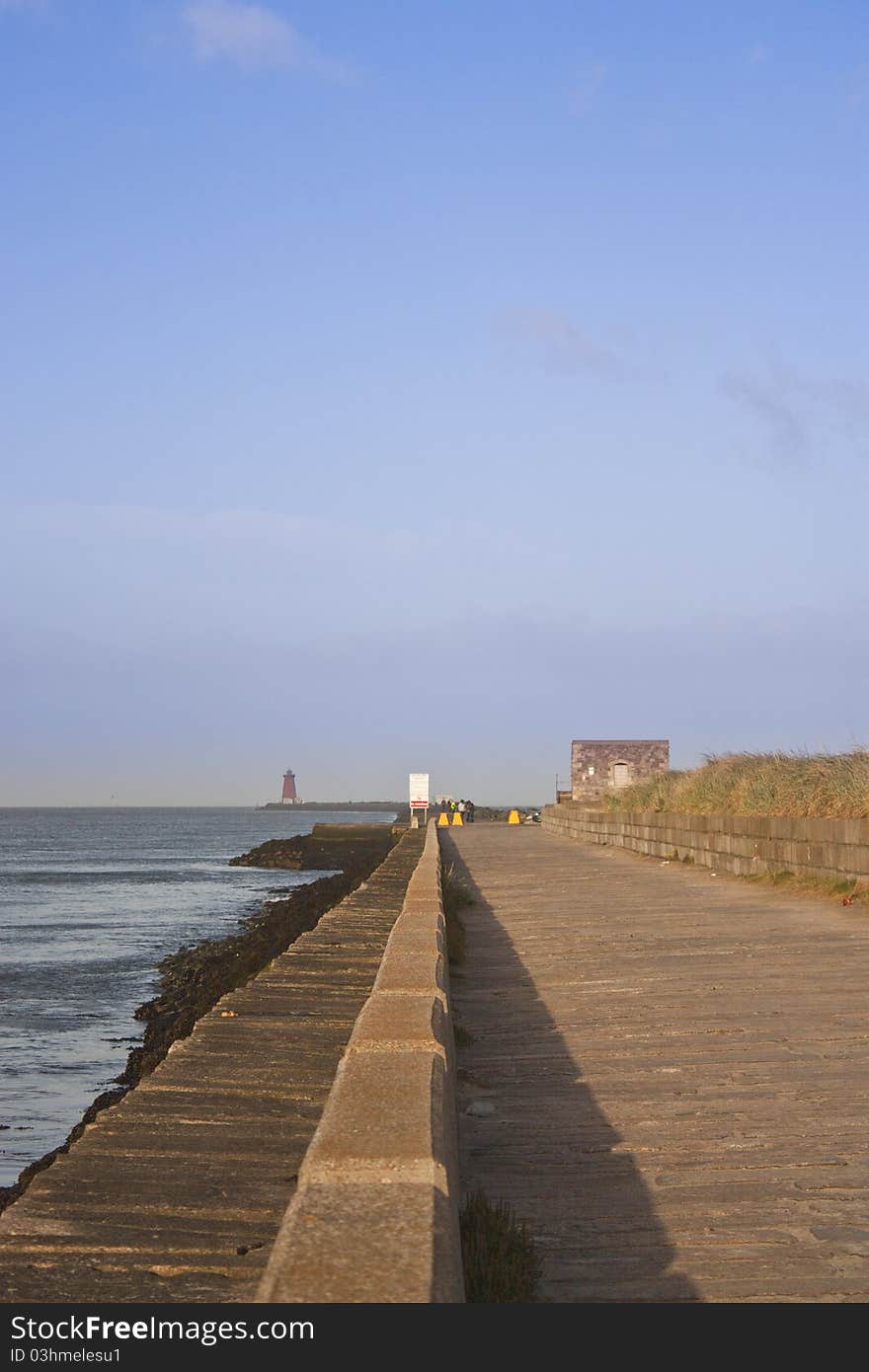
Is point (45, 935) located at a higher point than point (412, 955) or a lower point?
lower

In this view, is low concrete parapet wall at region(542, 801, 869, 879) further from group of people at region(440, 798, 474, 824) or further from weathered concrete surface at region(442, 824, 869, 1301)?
group of people at region(440, 798, 474, 824)

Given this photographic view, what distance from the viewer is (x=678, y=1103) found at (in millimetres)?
6188

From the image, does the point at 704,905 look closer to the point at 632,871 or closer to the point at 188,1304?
the point at 632,871

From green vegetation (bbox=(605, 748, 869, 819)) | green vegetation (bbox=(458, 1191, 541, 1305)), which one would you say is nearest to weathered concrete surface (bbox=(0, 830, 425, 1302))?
green vegetation (bbox=(458, 1191, 541, 1305))

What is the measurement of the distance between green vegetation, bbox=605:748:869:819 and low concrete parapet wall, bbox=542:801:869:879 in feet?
1.15

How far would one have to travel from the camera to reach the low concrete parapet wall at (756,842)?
14039mm

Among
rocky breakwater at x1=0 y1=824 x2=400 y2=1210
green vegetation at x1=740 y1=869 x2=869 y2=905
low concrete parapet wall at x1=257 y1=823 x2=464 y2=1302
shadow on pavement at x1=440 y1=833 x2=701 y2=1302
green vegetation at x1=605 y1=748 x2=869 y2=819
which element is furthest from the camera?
green vegetation at x1=605 y1=748 x2=869 y2=819

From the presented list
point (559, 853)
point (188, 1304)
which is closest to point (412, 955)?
point (188, 1304)

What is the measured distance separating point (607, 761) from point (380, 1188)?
56.8 m

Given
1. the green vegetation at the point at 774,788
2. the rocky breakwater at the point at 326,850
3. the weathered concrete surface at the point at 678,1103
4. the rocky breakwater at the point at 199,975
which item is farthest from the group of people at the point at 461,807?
the weathered concrete surface at the point at 678,1103

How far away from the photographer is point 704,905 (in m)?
14.3

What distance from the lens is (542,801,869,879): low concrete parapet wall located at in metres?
14.0

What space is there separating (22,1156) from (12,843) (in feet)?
321

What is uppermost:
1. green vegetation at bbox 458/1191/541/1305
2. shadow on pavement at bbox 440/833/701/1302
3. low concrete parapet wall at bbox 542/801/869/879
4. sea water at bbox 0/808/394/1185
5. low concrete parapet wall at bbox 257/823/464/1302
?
low concrete parapet wall at bbox 542/801/869/879
